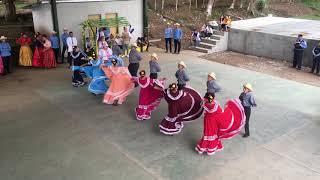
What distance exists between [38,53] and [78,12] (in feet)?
8.56

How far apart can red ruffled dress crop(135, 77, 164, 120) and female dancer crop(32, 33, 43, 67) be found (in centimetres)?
628

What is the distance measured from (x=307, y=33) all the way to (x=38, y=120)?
38.6 feet

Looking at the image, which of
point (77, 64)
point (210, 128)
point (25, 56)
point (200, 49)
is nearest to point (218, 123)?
point (210, 128)

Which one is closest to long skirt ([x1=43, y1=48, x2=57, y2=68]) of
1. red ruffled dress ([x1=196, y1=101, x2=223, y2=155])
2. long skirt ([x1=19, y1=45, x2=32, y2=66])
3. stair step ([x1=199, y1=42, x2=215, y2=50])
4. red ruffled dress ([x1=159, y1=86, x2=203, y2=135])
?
long skirt ([x1=19, y1=45, x2=32, y2=66])

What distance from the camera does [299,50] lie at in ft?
43.4

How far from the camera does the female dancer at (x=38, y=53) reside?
1296cm

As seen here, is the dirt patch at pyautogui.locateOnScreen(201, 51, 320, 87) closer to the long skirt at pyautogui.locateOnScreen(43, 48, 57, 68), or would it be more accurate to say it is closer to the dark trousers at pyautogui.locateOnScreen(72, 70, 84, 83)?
the dark trousers at pyautogui.locateOnScreen(72, 70, 84, 83)

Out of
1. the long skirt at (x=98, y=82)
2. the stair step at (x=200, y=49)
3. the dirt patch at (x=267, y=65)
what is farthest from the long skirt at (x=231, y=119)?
the stair step at (x=200, y=49)

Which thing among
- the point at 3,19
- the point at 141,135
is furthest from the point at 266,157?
the point at 3,19

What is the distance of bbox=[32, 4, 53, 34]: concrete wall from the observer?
13.7 meters

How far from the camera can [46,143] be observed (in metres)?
7.20

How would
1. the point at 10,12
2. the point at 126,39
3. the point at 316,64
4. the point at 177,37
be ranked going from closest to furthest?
the point at 316,64 → the point at 126,39 → the point at 177,37 → the point at 10,12

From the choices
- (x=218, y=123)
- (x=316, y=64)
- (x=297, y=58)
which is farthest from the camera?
(x=297, y=58)

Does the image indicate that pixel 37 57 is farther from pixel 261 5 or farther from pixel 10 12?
pixel 261 5
